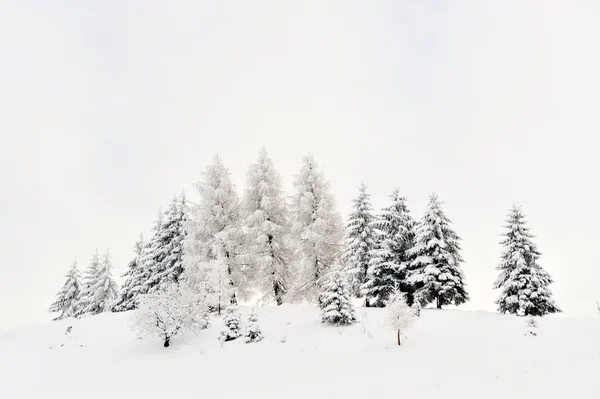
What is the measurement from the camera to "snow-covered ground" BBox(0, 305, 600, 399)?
1255 cm

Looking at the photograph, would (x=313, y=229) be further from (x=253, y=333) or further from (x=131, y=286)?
(x=131, y=286)

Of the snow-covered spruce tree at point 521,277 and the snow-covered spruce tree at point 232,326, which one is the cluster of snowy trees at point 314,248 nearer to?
the snow-covered spruce tree at point 521,277

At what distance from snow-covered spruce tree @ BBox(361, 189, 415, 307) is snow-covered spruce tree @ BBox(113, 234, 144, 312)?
22.7m

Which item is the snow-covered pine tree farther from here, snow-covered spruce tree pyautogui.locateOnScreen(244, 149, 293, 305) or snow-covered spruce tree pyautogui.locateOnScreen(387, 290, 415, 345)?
snow-covered spruce tree pyautogui.locateOnScreen(387, 290, 415, 345)

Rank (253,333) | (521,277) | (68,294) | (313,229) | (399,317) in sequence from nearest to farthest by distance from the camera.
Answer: (399,317), (253,333), (521,277), (313,229), (68,294)

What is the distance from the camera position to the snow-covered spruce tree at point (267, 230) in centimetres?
2805

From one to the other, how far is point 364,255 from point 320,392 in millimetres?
16975

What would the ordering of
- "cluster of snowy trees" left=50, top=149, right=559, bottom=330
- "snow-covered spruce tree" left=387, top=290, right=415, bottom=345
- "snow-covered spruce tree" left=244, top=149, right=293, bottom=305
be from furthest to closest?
"snow-covered spruce tree" left=244, top=149, right=293, bottom=305 < "cluster of snowy trees" left=50, top=149, right=559, bottom=330 < "snow-covered spruce tree" left=387, top=290, right=415, bottom=345

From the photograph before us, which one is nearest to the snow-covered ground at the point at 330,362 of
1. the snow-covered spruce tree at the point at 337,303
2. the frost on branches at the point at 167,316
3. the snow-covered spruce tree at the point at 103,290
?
the snow-covered spruce tree at the point at 337,303

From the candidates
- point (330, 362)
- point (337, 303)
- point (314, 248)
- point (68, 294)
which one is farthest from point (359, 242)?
point (68, 294)

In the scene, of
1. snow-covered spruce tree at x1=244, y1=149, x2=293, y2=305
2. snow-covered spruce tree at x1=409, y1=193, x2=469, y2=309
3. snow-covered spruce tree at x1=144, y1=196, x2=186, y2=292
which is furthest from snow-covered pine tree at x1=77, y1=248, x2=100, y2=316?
snow-covered spruce tree at x1=409, y1=193, x2=469, y2=309

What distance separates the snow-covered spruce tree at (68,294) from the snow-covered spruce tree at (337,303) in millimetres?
38537

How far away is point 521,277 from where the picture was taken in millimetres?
23438

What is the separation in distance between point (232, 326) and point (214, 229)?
10.5 metres
